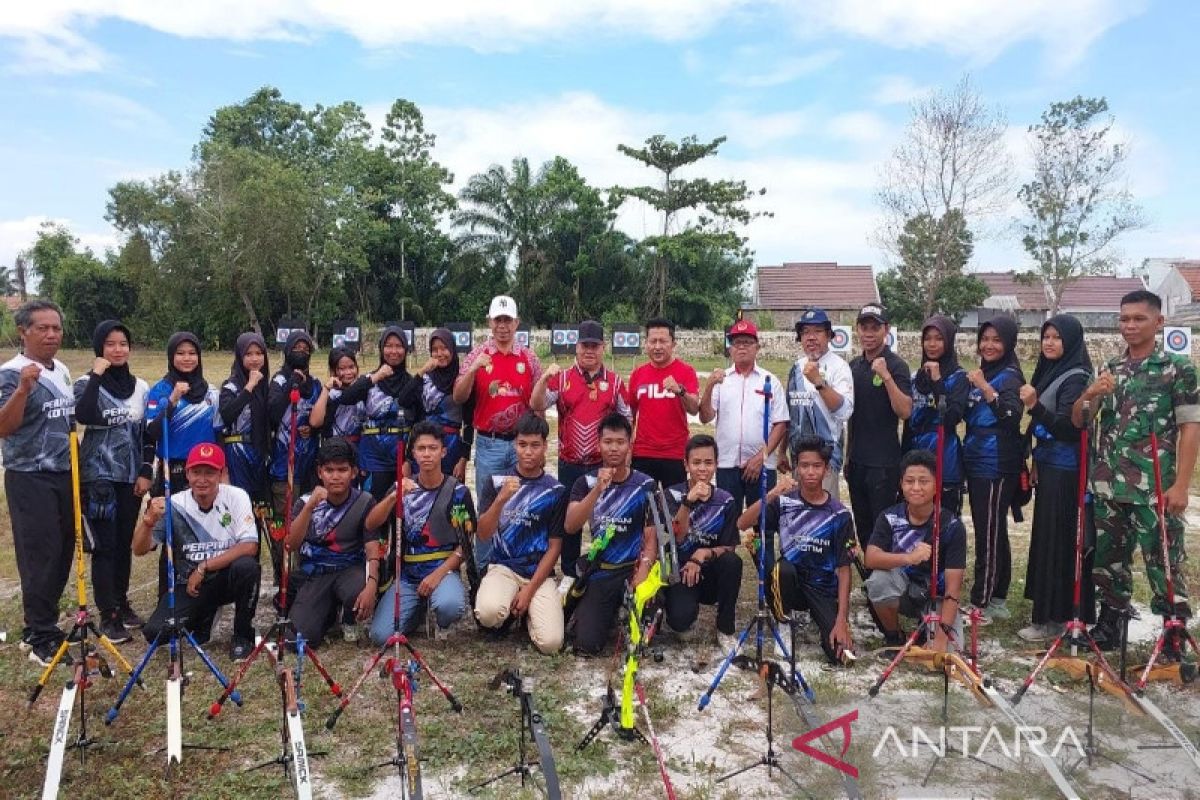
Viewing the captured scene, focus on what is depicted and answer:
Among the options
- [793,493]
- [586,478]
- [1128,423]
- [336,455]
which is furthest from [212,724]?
[1128,423]

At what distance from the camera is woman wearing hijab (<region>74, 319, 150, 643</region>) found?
15.5 feet

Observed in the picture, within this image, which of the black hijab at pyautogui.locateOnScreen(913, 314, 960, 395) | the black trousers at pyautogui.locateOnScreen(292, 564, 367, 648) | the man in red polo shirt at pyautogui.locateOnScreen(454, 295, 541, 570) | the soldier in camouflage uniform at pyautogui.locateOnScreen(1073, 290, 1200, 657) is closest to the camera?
the soldier in camouflage uniform at pyautogui.locateOnScreen(1073, 290, 1200, 657)

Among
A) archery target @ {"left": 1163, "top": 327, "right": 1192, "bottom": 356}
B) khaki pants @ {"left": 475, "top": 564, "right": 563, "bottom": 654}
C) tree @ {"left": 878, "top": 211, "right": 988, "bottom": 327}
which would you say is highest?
tree @ {"left": 878, "top": 211, "right": 988, "bottom": 327}

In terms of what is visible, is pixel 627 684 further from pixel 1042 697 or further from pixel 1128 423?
pixel 1128 423

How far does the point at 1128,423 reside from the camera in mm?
4418

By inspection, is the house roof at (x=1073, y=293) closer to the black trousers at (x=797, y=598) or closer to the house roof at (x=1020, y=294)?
the house roof at (x=1020, y=294)

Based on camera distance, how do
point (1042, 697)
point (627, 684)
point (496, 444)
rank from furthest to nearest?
point (496, 444) → point (1042, 697) → point (627, 684)

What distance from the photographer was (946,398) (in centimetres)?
502

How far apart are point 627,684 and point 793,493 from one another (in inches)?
73.0

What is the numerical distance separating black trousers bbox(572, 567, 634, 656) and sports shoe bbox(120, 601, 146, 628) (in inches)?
102

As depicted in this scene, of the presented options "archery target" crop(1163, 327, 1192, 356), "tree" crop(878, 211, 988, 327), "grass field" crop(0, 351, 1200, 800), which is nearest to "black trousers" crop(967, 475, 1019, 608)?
"grass field" crop(0, 351, 1200, 800)

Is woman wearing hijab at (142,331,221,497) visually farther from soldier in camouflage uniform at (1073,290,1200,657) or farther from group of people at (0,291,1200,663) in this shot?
soldier in camouflage uniform at (1073,290,1200,657)

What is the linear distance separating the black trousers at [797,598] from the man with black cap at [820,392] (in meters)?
0.65

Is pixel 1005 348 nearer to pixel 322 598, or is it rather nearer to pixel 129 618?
pixel 322 598
